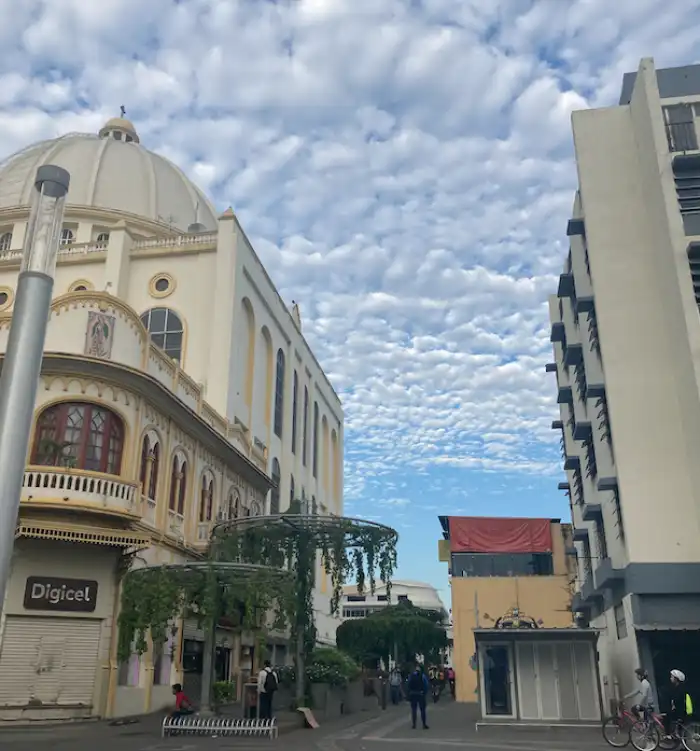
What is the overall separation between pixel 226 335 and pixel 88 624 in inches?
654

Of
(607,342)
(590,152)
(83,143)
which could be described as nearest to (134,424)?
(607,342)

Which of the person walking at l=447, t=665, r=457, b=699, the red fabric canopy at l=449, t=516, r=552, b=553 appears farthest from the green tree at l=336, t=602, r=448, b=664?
the red fabric canopy at l=449, t=516, r=552, b=553

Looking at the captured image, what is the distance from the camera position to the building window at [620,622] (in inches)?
951

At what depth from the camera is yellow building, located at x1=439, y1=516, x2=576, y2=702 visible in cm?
4203

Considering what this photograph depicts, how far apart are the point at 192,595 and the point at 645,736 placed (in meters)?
9.93

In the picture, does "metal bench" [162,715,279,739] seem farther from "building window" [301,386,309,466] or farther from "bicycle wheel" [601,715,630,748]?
"building window" [301,386,309,466]

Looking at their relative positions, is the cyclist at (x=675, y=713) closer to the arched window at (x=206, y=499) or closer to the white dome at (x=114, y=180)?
the arched window at (x=206, y=499)

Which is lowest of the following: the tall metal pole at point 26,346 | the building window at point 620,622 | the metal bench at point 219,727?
the metal bench at point 219,727

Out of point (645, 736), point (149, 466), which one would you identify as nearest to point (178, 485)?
point (149, 466)

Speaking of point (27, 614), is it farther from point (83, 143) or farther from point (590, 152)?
point (83, 143)

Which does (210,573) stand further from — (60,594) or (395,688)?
(395,688)

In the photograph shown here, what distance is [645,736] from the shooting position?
1467cm

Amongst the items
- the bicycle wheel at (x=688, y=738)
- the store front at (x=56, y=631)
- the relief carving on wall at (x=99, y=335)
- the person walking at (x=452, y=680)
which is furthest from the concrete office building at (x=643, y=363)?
the person walking at (x=452, y=680)

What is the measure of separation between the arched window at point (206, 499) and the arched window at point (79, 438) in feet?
18.9
